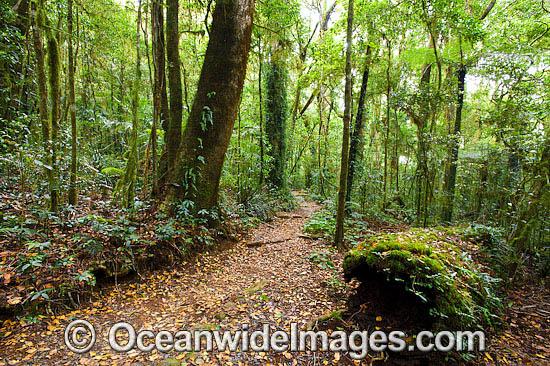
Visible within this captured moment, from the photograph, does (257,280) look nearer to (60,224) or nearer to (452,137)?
(60,224)

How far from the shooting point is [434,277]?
2.94m

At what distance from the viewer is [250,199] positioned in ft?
28.8

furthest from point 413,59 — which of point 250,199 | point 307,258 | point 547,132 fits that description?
point 307,258

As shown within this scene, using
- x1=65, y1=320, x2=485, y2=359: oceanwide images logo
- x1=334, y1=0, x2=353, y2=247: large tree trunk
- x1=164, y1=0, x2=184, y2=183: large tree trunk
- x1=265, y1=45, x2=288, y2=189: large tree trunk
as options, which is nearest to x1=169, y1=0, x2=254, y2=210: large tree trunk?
Result: x1=164, y1=0, x2=184, y2=183: large tree trunk

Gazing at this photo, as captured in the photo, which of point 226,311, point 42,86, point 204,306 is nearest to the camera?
point 226,311

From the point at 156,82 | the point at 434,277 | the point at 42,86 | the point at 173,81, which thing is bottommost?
the point at 434,277

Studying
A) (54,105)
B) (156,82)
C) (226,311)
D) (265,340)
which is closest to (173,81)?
(156,82)

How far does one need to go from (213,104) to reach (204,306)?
4192 millimetres

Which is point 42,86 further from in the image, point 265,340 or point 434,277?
point 434,277

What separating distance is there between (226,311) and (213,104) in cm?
431

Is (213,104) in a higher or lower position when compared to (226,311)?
higher

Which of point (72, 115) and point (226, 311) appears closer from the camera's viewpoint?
point (226, 311)

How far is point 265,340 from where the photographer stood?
297 centimetres

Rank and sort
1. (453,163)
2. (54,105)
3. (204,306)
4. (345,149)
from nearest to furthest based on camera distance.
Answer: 1. (204,306)
2. (54,105)
3. (345,149)
4. (453,163)
